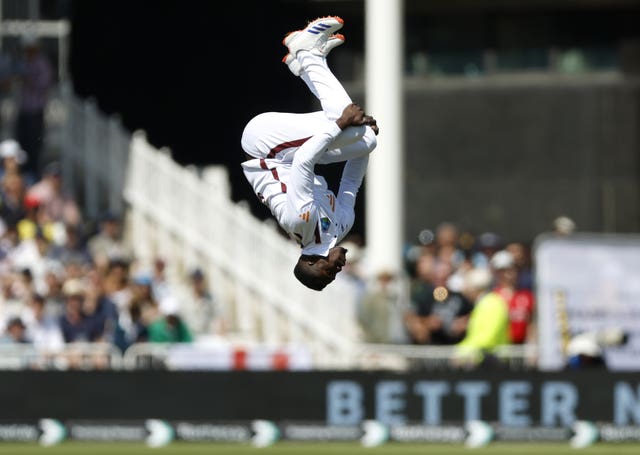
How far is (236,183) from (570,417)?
9629mm

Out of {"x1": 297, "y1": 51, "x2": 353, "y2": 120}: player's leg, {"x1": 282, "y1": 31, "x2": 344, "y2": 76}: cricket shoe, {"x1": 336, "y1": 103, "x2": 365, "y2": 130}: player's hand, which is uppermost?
{"x1": 282, "y1": 31, "x2": 344, "y2": 76}: cricket shoe

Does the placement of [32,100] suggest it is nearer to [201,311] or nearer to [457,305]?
[201,311]

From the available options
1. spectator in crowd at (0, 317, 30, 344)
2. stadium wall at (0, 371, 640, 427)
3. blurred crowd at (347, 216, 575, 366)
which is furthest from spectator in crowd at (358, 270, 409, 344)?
spectator in crowd at (0, 317, 30, 344)

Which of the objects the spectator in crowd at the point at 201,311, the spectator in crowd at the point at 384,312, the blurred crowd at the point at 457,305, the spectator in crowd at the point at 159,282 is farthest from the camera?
the spectator in crowd at the point at 201,311

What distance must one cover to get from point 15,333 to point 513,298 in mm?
5670

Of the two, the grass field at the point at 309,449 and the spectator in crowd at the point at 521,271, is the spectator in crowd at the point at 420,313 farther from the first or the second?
the grass field at the point at 309,449

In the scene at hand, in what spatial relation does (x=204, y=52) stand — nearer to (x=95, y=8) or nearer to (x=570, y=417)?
(x=95, y=8)

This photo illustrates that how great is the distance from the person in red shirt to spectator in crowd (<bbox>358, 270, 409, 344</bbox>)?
119 centimetres

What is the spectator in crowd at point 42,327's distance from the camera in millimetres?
20297

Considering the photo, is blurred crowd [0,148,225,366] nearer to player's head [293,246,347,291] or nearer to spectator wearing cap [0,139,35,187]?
spectator wearing cap [0,139,35,187]

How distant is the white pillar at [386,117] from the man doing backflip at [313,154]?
1066 cm

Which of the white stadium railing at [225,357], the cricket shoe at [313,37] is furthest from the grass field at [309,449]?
the cricket shoe at [313,37]

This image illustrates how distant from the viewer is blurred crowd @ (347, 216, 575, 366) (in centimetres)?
1977

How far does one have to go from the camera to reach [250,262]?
75.2 feet
